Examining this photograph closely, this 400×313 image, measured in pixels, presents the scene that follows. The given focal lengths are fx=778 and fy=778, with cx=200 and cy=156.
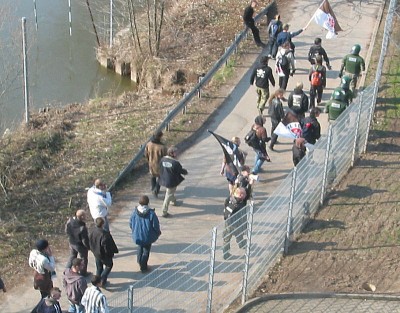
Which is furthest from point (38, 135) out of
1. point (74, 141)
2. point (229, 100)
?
point (229, 100)

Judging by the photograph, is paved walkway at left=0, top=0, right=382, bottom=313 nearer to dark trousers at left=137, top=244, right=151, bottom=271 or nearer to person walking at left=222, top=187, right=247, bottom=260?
dark trousers at left=137, top=244, right=151, bottom=271

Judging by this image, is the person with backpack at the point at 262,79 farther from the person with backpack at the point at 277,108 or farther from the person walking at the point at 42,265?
the person walking at the point at 42,265

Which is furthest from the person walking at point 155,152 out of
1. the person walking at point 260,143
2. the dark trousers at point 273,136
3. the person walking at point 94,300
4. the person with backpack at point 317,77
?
the person with backpack at point 317,77

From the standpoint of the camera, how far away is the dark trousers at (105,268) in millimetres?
12430

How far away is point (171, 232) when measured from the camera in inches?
570

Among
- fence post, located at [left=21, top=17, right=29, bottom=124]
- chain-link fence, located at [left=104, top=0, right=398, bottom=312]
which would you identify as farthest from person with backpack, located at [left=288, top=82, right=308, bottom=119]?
fence post, located at [left=21, top=17, right=29, bottom=124]

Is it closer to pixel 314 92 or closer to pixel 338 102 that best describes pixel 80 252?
pixel 338 102

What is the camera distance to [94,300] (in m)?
10.5

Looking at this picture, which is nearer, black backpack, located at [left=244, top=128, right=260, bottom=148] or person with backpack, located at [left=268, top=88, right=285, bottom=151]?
black backpack, located at [left=244, top=128, right=260, bottom=148]

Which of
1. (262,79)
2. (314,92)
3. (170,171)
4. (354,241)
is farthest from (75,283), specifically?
(314,92)

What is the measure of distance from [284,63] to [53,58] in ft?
37.8

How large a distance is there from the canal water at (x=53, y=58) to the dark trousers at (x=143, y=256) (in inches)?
347

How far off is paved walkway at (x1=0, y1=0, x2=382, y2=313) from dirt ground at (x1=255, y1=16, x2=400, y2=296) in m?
1.50

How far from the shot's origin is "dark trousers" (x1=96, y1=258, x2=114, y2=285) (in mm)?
12430
